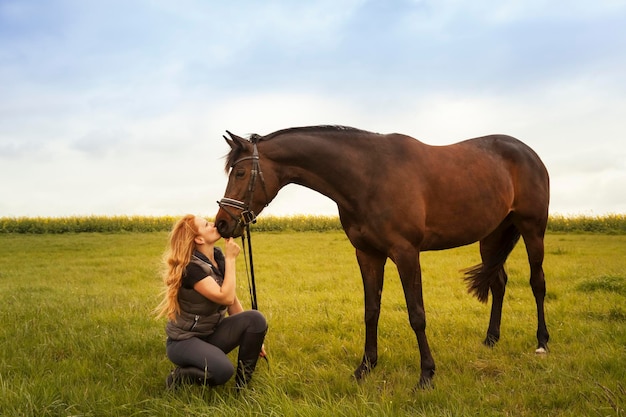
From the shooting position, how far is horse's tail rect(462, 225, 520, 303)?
6551mm

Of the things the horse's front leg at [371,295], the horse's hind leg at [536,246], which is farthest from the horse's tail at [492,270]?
the horse's front leg at [371,295]

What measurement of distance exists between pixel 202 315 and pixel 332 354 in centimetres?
195

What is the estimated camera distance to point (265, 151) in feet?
14.5

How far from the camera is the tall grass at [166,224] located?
1103 inches

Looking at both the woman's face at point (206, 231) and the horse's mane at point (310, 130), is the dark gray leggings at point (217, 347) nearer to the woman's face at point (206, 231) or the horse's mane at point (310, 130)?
the woman's face at point (206, 231)

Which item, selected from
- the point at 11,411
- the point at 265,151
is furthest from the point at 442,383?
the point at 11,411

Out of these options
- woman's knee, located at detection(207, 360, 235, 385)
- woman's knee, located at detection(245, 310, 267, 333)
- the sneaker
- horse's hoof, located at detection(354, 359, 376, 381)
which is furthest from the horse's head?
horse's hoof, located at detection(354, 359, 376, 381)

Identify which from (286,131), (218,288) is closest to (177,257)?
(218,288)

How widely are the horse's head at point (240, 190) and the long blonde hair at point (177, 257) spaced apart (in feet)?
0.92

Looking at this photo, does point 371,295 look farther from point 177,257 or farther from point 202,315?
point 177,257

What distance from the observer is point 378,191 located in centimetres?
461

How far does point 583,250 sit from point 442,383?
1455 cm

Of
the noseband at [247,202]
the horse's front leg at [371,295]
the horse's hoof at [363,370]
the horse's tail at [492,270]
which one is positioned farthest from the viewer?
the horse's tail at [492,270]

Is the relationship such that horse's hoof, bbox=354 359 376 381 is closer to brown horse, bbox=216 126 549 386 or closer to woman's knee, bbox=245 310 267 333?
brown horse, bbox=216 126 549 386
